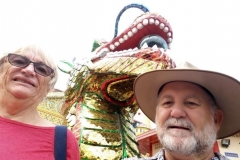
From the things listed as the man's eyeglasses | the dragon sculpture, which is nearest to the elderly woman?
the man's eyeglasses

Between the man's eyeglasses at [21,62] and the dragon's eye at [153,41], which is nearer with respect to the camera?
the man's eyeglasses at [21,62]

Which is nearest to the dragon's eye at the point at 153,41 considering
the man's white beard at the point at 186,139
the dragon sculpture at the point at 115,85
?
the dragon sculpture at the point at 115,85

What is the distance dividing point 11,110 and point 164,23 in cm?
138

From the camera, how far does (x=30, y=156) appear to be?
1.24 m

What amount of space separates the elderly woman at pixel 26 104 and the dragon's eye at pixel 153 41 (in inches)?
44.0

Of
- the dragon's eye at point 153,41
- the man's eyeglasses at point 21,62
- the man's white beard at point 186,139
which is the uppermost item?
the dragon's eye at point 153,41

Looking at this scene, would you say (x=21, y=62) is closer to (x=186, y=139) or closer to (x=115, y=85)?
(x=186, y=139)

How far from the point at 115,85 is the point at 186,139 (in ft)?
3.59

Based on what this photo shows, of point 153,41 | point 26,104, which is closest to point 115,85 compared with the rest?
point 153,41

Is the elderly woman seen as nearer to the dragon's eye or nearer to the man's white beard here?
the man's white beard

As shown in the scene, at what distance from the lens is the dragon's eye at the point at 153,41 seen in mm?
2400

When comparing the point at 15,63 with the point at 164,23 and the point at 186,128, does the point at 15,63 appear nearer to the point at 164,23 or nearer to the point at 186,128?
the point at 186,128

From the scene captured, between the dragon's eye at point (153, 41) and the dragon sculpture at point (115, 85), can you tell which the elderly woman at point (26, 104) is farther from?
the dragon's eye at point (153, 41)

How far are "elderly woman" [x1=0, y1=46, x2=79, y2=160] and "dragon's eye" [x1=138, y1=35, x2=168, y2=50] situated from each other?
112 centimetres
